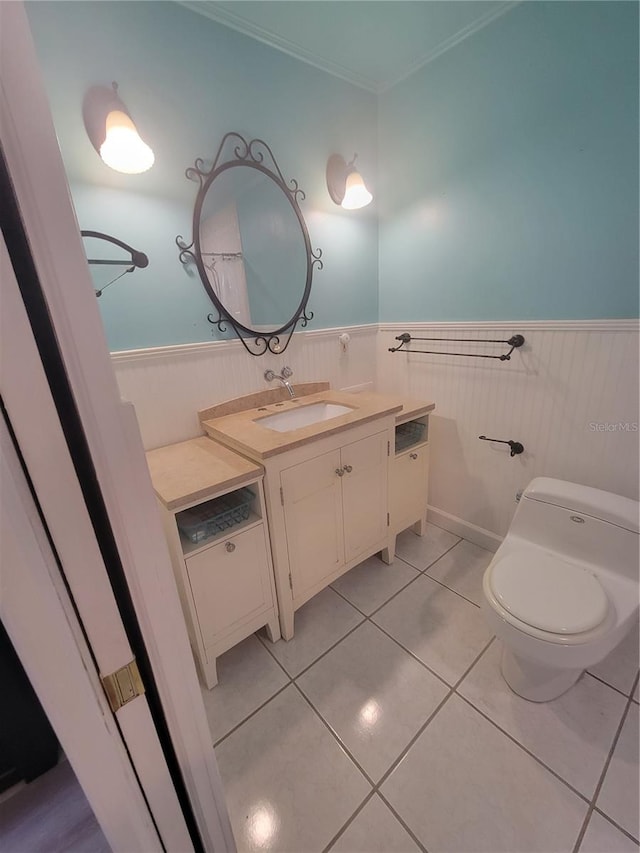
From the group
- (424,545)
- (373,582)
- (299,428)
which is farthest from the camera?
(424,545)

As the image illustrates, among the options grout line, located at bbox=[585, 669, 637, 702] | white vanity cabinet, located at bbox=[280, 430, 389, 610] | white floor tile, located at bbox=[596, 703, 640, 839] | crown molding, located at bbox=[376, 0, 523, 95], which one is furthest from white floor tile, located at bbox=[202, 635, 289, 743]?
crown molding, located at bbox=[376, 0, 523, 95]

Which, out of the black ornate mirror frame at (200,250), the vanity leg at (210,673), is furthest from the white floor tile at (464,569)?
the black ornate mirror frame at (200,250)

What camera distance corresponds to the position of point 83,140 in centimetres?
111

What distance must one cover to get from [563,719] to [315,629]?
0.91m

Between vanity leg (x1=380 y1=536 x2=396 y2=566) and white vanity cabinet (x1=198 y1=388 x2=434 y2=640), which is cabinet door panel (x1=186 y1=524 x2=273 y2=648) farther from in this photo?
vanity leg (x1=380 y1=536 x2=396 y2=566)

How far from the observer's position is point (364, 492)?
5.08 feet

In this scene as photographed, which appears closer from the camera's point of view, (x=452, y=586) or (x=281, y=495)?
(x=281, y=495)

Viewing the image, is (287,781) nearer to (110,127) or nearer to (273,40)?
(110,127)

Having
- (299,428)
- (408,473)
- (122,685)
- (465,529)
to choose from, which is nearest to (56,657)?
(122,685)

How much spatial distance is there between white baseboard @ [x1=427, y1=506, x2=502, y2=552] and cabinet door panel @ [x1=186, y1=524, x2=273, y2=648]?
3.98 ft

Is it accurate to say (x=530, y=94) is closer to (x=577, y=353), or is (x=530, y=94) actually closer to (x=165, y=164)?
(x=577, y=353)

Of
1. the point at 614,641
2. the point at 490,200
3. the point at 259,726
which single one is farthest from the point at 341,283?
the point at 259,726

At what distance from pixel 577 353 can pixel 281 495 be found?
1.34 m

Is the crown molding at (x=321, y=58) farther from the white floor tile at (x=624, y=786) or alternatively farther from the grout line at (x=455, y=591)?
the white floor tile at (x=624, y=786)
